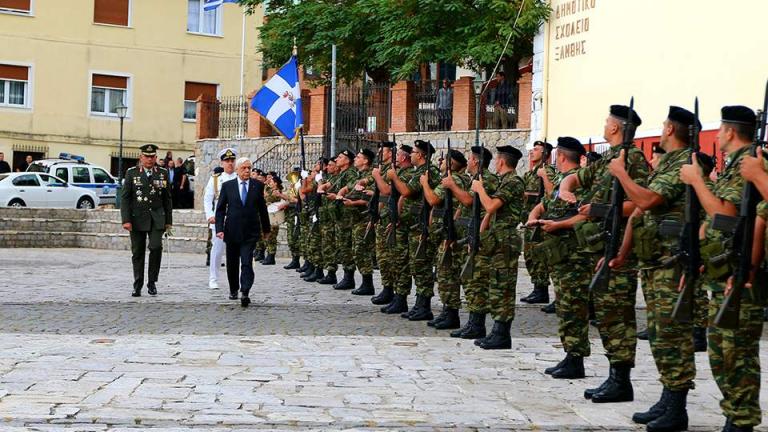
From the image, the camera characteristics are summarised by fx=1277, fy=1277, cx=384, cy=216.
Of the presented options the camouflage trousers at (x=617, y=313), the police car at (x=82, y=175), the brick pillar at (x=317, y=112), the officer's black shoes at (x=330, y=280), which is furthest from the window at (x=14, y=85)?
the camouflage trousers at (x=617, y=313)

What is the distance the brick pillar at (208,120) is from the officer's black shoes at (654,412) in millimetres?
30935

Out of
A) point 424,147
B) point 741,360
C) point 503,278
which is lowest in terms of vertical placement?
point 741,360

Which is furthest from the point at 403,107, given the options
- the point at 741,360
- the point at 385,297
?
the point at 741,360

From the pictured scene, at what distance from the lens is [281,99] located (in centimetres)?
2338

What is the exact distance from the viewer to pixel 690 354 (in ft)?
25.4

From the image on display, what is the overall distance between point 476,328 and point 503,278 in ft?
3.43

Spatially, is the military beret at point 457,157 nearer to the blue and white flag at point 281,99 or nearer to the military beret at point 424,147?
the military beret at point 424,147

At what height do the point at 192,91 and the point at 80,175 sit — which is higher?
the point at 192,91

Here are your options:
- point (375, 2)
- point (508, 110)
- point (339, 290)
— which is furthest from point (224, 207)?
point (375, 2)

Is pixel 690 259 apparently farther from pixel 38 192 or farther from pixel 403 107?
pixel 38 192

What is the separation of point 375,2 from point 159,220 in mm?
17078

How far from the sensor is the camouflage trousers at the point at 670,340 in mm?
7688

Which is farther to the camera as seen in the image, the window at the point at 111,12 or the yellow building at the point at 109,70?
the window at the point at 111,12

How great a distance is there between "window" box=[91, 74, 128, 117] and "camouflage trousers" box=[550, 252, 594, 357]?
126 ft
